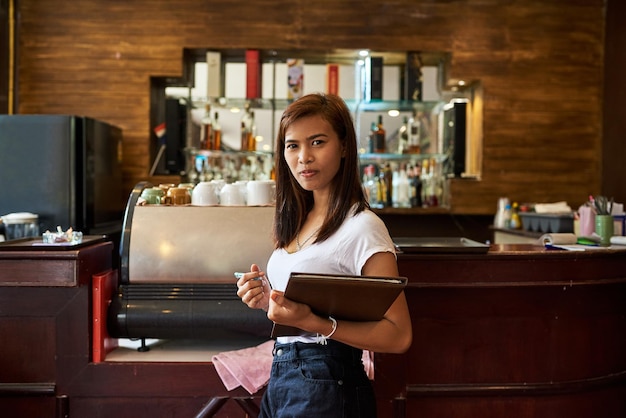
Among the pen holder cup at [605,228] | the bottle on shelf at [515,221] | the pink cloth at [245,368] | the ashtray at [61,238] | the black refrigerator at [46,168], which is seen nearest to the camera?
the pink cloth at [245,368]

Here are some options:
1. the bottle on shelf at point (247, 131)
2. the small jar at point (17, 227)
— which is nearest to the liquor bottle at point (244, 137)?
the bottle on shelf at point (247, 131)

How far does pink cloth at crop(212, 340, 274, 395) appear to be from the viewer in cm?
212

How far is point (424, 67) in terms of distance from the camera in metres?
4.68

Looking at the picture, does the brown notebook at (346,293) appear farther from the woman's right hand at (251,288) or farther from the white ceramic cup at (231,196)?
the white ceramic cup at (231,196)

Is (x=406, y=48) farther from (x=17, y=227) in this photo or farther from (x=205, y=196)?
(x=17, y=227)

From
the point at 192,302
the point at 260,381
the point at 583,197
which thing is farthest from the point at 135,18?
the point at 583,197

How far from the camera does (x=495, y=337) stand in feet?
7.64

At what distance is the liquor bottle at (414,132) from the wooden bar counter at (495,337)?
7.69 feet

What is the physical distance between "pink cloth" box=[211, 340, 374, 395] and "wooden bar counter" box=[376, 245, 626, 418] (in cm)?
35

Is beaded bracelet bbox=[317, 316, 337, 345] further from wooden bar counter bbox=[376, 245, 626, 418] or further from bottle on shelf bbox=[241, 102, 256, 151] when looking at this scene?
bottle on shelf bbox=[241, 102, 256, 151]

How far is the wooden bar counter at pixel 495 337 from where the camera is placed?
2289 mm

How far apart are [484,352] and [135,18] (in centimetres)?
334

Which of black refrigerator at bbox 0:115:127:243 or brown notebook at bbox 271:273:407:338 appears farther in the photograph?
black refrigerator at bbox 0:115:127:243

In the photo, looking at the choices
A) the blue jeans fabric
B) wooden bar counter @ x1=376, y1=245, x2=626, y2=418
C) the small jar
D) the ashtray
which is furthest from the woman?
the small jar
